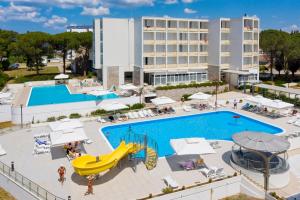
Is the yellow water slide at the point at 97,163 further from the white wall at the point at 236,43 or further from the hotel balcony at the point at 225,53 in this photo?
the hotel balcony at the point at 225,53

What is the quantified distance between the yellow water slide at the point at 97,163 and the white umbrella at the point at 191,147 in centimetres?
322

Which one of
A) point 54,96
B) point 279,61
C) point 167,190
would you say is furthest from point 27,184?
point 279,61

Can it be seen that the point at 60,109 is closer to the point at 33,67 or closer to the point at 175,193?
the point at 175,193

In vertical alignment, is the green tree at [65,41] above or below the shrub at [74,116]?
above

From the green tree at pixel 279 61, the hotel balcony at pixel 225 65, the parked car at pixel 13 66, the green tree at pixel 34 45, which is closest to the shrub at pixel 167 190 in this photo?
the hotel balcony at pixel 225 65

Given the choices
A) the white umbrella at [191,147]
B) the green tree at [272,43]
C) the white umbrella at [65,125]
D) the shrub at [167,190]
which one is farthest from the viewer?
the green tree at [272,43]

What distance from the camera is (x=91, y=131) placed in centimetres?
3005

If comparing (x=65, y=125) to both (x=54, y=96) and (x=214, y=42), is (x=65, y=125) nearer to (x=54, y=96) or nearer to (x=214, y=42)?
(x=54, y=96)

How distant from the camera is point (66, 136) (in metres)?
23.6

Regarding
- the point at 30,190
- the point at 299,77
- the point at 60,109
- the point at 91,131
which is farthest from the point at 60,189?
the point at 299,77

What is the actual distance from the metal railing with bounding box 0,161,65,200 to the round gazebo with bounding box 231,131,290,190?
12.2 meters

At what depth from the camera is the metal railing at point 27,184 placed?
55.4 feet

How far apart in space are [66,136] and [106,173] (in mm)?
5015

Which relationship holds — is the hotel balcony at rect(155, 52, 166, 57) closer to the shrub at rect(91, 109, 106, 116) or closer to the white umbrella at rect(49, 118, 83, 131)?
the shrub at rect(91, 109, 106, 116)
